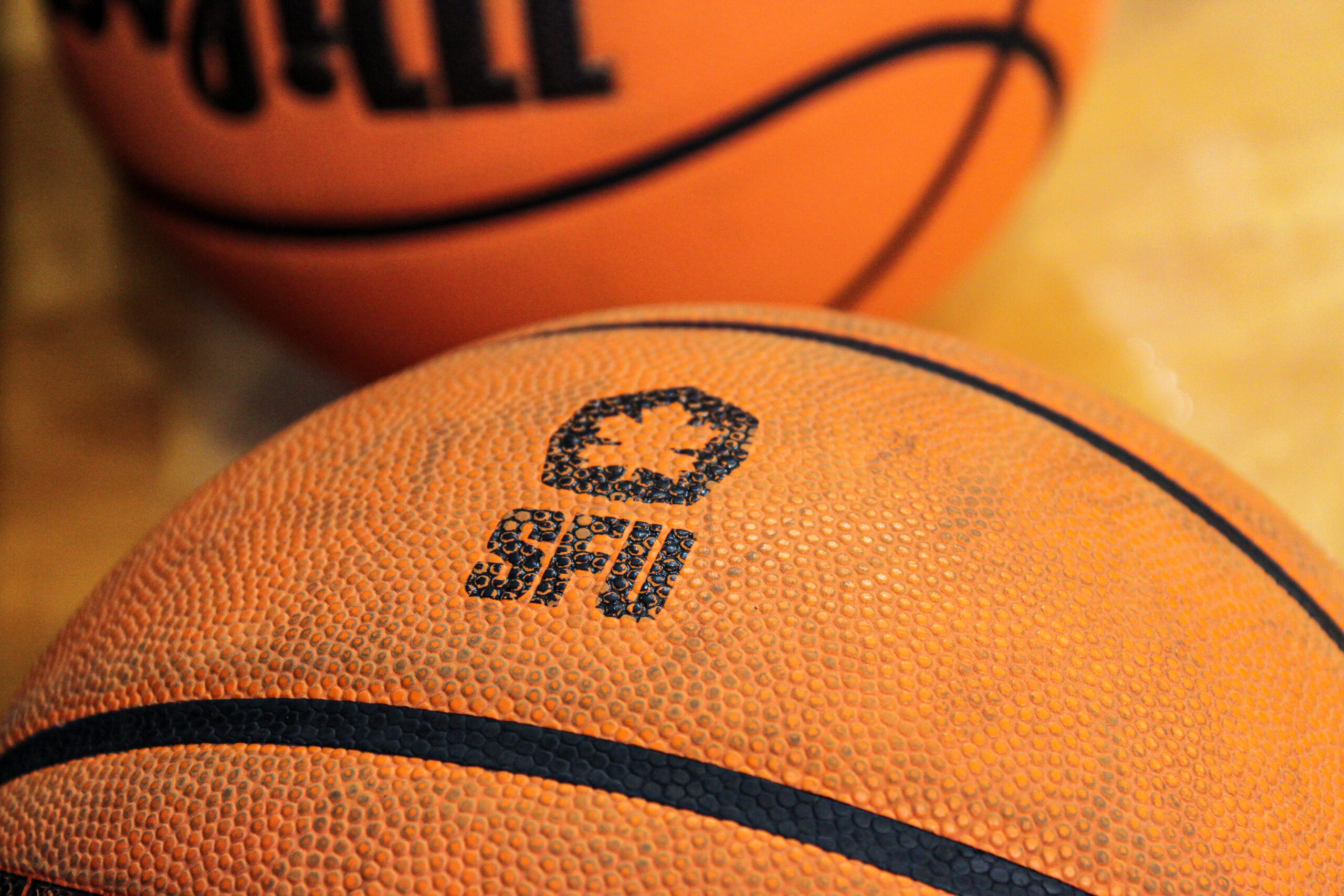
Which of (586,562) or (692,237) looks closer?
(586,562)

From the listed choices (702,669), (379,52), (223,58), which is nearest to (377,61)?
(379,52)

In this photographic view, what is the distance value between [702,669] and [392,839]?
0.14 meters

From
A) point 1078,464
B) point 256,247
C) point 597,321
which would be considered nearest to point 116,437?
point 256,247

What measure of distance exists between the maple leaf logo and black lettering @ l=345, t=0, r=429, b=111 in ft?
1.55

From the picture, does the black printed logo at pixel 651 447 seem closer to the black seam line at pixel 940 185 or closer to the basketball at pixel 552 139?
the basketball at pixel 552 139

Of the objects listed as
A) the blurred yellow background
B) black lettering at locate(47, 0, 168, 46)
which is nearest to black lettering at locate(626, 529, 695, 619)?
black lettering at locate(47, 0, 168, 46)

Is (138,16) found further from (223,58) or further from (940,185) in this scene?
(940,185)

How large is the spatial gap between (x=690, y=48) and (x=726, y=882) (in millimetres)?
712

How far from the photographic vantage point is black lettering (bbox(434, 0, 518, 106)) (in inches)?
36.4

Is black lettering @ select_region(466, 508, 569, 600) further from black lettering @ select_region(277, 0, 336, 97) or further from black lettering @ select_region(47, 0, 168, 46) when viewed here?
black lettering @ select_region(47, 0, 168, 46)

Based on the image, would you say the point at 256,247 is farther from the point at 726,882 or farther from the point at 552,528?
the point at 726,882

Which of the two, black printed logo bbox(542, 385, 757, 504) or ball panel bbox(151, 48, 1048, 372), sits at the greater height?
ball panel bbox(151, 48, 1048, 372)

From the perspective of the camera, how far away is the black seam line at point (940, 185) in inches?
41.8

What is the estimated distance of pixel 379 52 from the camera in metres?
0.95
